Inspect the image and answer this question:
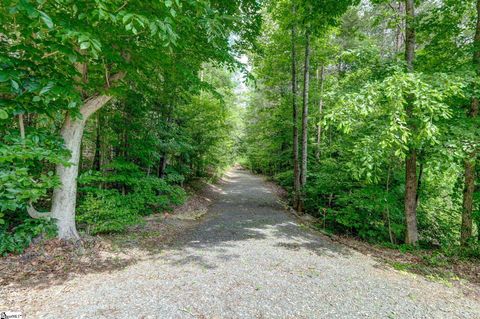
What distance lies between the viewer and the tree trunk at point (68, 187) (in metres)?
3.90

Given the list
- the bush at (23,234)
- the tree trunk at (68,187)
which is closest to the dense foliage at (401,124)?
the tree trunk at (68,187)

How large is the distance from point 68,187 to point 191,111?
18.2ft

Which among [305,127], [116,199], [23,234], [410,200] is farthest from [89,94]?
[410,200]

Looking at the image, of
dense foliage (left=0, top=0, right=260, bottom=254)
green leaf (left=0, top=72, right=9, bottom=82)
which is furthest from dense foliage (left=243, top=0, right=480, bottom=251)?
green leaf (left=0, top=72, right=9, bottom=82)

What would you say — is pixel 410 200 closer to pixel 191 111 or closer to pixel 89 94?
pixel 89 94

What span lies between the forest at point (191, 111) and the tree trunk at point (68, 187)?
0.07ft

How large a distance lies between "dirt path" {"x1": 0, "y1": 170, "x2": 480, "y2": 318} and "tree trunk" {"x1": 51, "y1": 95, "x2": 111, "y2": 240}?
1.24 m

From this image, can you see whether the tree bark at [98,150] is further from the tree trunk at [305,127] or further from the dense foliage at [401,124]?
the tree trunk at [305,127]

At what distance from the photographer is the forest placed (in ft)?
9.34

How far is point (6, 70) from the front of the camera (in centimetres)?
252

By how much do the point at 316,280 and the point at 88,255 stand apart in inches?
141

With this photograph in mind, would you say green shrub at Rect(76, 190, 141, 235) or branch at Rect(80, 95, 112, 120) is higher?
branch at Rect(80, 95, 112, 120)

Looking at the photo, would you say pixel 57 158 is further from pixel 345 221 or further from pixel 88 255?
pixel 345 221

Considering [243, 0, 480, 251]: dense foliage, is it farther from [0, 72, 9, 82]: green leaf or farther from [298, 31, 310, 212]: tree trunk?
[0, 72, 9, 82]: green leaf
